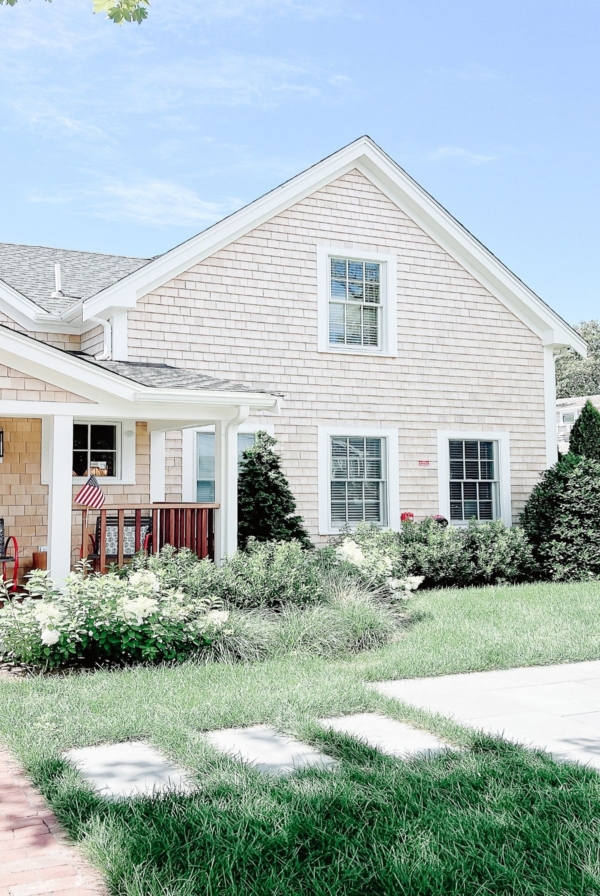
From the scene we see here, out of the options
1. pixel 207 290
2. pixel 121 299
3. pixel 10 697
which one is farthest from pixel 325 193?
pixel 10 697

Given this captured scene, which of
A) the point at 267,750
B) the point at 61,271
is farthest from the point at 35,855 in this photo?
the point at 61,271

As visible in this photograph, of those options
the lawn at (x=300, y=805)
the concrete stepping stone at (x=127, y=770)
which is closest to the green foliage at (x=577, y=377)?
the lawn at (x=300, y=805)

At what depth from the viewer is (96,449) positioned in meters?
12.7

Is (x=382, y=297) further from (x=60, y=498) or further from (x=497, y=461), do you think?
(x=60, y=498)

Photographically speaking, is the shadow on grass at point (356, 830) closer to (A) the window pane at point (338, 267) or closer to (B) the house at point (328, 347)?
(B) the house at point (328, 347)

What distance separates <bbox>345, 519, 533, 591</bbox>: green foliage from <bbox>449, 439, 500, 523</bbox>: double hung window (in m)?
0.64

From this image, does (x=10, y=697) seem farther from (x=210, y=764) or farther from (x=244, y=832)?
(x=244, y=832)

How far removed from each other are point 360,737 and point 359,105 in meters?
17.3

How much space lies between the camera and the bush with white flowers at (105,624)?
23.9 feet

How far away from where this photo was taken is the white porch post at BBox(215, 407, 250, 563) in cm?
1019

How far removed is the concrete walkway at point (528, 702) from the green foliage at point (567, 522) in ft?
21.1

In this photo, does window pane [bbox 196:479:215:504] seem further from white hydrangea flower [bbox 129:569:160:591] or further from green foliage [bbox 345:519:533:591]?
white hydrangea flower [bbox 129:569:160:591]

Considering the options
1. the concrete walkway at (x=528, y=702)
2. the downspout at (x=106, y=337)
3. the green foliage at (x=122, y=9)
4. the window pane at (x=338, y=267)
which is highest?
the window pane at (x=338, y=267)

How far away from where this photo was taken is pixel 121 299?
12523 millimetres
